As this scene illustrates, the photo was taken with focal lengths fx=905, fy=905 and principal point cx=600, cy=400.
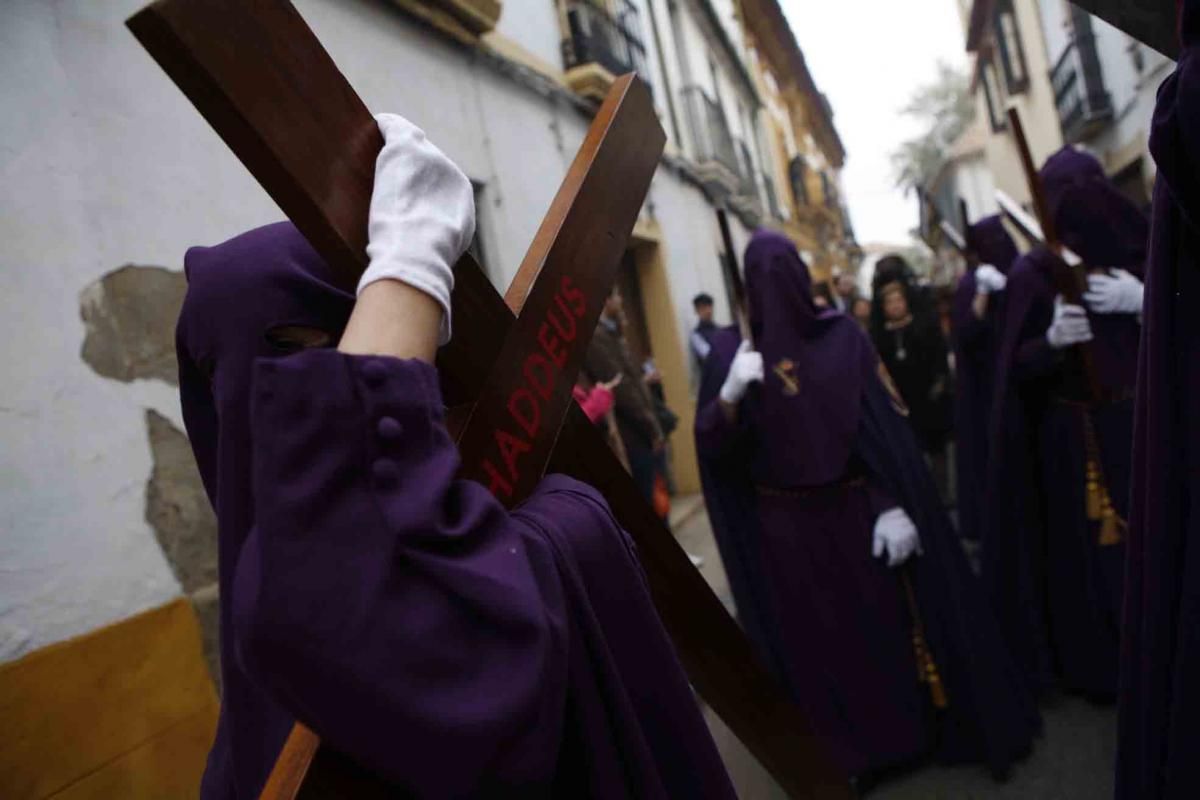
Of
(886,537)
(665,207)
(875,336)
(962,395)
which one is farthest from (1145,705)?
(665,207)

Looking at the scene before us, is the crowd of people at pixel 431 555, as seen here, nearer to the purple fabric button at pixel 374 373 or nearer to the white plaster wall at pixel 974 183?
the purple fabric button at pixel 374 373

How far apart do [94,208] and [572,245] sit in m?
2.35

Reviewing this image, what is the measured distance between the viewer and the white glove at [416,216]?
2.73 feet

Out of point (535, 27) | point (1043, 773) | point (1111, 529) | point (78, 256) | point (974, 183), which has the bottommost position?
point (974, 183)

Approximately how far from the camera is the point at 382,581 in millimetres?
727

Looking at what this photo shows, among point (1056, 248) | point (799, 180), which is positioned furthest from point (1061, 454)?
point (799, 180)

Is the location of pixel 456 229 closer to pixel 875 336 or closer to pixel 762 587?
pixel 762 587

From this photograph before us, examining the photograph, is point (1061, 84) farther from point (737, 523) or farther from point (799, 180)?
point (737, 523)

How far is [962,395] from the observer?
465cm

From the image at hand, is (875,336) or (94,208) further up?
(94,208)

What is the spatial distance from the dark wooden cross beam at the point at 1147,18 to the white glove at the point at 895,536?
2.03 metres

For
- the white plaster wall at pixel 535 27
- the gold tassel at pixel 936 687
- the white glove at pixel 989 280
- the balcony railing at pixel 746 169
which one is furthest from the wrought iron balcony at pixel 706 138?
the gold tassel at pixel 936 687

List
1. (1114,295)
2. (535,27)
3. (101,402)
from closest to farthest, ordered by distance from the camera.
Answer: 1. (101,402)
2. (1114,295)
3. (535,27)

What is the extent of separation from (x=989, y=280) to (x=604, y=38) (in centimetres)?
505
